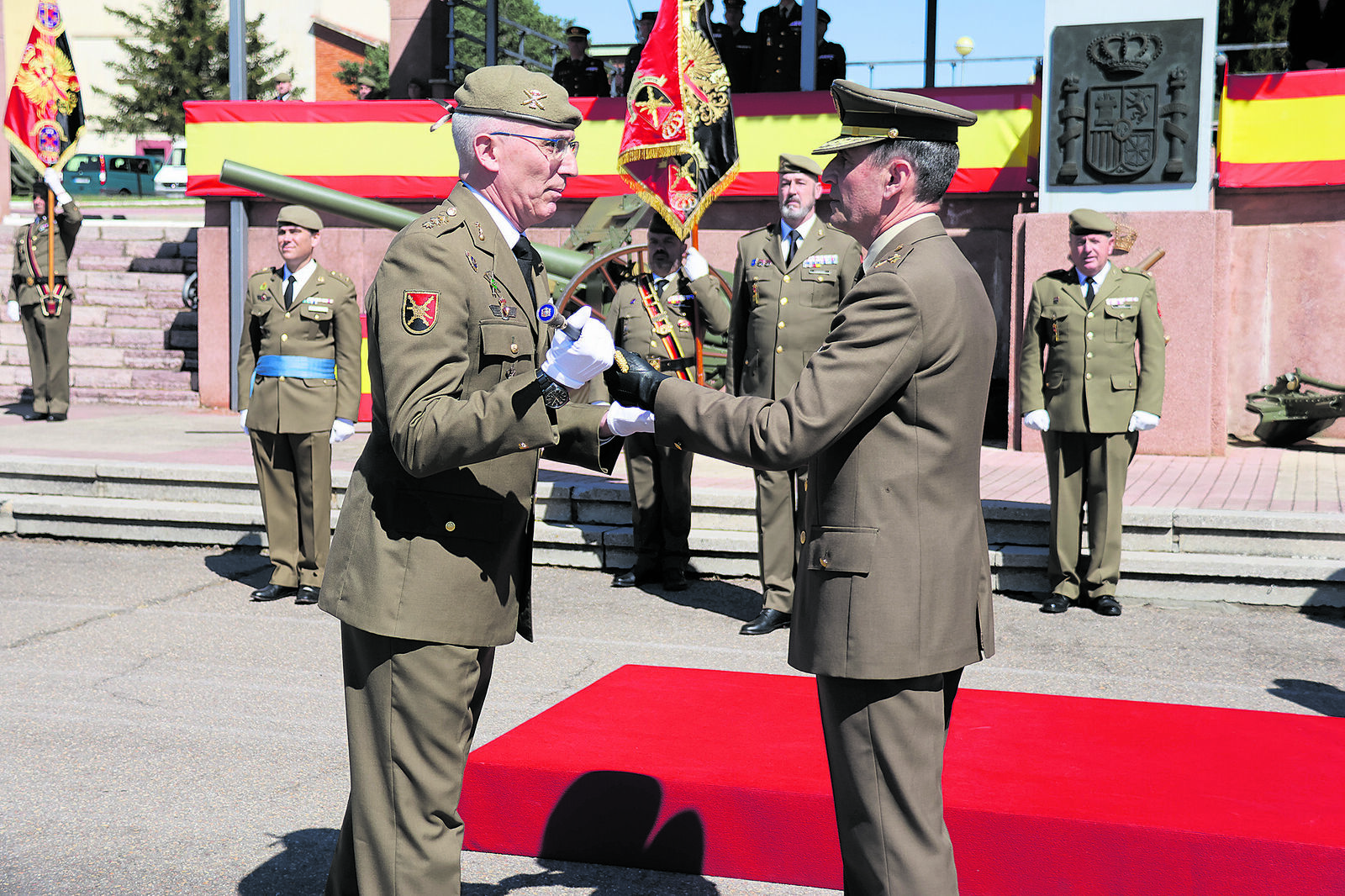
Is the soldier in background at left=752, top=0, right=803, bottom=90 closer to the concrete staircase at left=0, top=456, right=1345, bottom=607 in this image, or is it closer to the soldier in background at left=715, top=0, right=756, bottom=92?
the soldier in background at left=715, top=0, right=756, bottom=92

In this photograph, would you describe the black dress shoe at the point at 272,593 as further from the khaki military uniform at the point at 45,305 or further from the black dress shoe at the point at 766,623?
the khaki military uniform at the point at 45,305

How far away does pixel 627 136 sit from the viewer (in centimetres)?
807

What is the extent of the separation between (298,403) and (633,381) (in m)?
4.95

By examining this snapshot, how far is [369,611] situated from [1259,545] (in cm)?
621

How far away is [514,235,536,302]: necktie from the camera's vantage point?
2753 millimetres

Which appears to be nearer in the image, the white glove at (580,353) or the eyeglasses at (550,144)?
the white glove at (580,353)

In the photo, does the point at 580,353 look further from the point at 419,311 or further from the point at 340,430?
the point at 340,430

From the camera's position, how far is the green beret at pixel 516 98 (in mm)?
2592

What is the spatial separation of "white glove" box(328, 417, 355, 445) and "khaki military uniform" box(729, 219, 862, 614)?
2.26m

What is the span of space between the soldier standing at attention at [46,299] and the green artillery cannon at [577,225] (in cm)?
214

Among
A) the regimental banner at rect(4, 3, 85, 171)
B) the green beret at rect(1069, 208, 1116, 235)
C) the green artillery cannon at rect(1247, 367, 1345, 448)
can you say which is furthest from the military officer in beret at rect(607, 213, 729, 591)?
the regimental banner at rect(4, 3, 85, 171)

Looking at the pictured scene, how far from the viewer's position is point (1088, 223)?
6.93 metres

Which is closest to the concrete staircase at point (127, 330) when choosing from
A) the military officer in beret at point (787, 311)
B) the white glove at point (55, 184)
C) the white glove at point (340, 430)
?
the white glove at point (55, 184)

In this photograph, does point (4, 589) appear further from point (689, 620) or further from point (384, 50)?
point (384, 50)
